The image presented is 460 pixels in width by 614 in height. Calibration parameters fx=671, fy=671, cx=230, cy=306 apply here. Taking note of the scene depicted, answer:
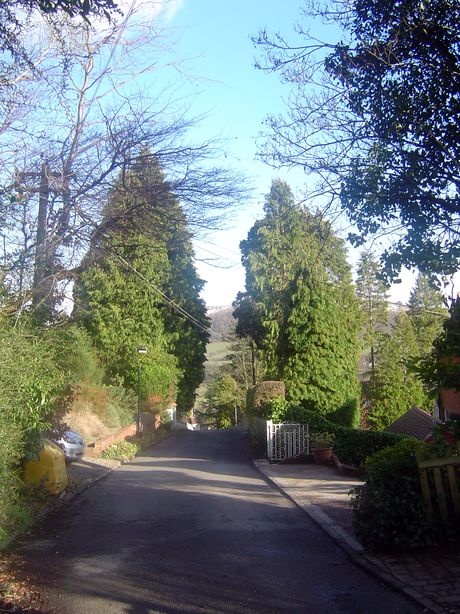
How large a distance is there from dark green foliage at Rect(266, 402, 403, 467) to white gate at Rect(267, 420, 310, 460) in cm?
39

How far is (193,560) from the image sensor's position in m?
7.51

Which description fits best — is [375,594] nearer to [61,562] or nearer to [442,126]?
[61,562]

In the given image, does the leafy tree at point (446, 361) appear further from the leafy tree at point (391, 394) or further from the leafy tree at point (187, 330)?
the leafy tree at point (391, 394)

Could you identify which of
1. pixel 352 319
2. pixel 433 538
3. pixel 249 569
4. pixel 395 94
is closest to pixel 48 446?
pixel 249 569

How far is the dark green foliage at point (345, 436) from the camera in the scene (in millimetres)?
18953

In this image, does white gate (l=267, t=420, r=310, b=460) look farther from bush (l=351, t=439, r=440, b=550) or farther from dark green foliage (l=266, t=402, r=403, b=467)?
bush (l=351, t=439, r=440, b=550)

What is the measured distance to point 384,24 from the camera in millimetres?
6902

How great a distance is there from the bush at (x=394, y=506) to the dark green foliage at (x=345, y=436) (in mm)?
9660

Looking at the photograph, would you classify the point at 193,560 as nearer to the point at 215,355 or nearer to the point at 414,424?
the point at 414,424

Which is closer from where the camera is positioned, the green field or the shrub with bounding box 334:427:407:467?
the shrub with bounding box 334:427:407:467

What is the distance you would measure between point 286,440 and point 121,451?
718 cm

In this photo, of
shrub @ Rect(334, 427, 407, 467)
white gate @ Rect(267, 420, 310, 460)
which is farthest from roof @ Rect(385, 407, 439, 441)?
shrub @ Rect(334, 427, 407, 467)

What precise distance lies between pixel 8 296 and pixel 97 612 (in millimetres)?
5621

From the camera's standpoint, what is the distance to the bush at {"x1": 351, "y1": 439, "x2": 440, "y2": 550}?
7109mm
